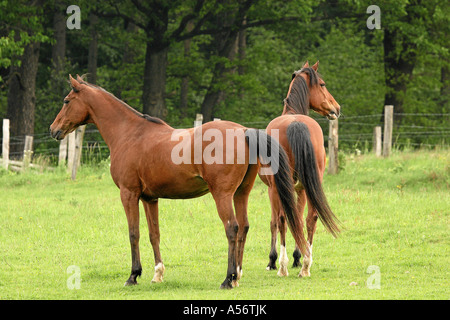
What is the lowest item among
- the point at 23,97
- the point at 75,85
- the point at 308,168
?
the point at 308,168

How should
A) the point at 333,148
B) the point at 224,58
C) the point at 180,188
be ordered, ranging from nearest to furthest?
the point at 180,188 < the point at 333,148 < the point at 224,58

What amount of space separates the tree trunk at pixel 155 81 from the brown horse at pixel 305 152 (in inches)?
631

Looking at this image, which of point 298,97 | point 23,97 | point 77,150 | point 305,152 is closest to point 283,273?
point 305,152

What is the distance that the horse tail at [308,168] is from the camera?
7.93 metres

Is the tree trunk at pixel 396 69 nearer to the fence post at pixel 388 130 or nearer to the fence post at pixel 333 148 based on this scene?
the fence post at pixel 388 130

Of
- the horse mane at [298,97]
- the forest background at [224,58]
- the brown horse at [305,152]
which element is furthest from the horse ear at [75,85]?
the forest background at [224,58]

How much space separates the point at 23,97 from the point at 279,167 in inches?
717

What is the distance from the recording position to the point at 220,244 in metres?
11.0

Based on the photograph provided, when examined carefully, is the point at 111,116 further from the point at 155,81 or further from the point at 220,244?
the point at 155,81

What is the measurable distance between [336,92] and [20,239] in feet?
74.7

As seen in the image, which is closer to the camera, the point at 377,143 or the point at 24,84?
the point at 377,143

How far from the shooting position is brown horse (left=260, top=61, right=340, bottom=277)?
8125mm

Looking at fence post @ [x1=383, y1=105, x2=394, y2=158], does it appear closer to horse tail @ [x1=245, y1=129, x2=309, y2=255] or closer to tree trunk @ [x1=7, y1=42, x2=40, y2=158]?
tree trunk @ [x1=7, y1=42, x2=40, y2=158]
